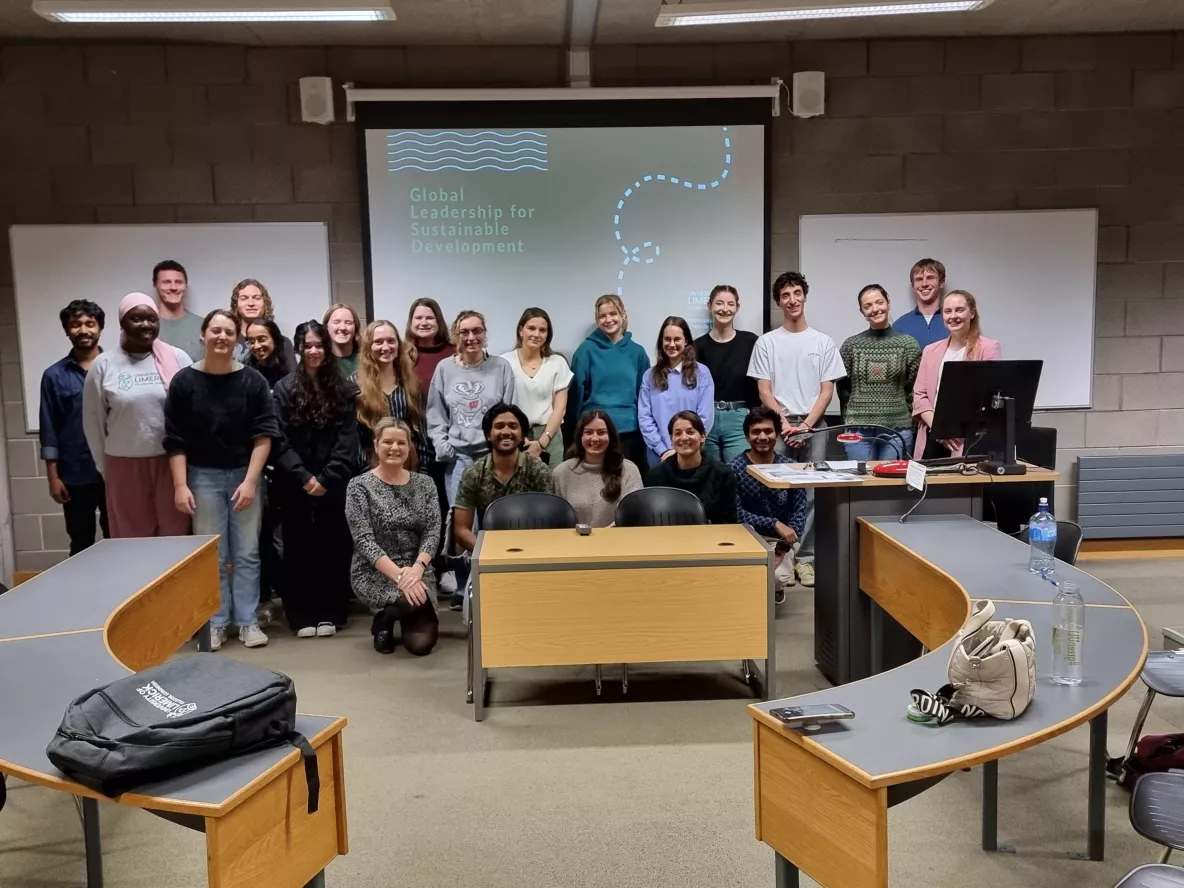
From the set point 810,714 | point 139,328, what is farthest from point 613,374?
point 810,714

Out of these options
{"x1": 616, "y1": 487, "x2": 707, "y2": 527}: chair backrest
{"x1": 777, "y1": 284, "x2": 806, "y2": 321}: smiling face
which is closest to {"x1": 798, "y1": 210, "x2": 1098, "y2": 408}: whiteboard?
{"x1": 777, "y1": 284, "x2": 806, "y2": 321}: smiling face

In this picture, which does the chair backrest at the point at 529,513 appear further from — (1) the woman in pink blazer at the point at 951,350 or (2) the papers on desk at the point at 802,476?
(1) the woman in pink blazer at the point at 951,350

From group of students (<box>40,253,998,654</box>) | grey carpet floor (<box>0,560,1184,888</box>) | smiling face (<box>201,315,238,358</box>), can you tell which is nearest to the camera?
grey carpet floor (<box>0,560,1184,888</box>)

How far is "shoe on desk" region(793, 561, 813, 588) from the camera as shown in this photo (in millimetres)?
5297

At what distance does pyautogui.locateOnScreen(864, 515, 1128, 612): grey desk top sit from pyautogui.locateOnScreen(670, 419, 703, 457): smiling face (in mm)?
951

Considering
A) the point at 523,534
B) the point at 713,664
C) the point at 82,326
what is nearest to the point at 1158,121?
the point at 713,664

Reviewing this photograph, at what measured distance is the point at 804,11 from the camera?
474 centimetres

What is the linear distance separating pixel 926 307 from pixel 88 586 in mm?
4447

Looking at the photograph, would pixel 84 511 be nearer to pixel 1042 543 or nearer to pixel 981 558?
pixel 981 558

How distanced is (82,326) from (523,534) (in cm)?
258

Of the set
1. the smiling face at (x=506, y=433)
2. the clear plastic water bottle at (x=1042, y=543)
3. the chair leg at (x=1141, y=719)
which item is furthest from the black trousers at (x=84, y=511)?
the chair leg at (x=1141, y=719)

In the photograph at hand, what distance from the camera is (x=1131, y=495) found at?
572 centimetres

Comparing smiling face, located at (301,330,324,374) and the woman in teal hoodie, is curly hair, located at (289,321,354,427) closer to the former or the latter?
smiling face, located at (301,330,324,374)

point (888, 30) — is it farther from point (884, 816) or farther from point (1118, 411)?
point (884, 816)
